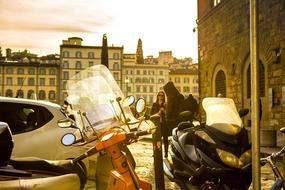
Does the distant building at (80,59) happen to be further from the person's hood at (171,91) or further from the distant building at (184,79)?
the person's hood at (171,91)

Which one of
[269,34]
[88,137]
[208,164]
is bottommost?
[208,164]

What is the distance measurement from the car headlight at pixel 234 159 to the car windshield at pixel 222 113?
28cm

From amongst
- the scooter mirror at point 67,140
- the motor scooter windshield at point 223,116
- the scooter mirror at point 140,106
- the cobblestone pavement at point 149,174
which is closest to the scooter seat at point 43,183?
the scooter mirror at point 67,140

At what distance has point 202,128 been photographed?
492cm

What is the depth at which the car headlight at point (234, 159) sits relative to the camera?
4.48 m

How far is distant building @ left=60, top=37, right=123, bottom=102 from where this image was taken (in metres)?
106

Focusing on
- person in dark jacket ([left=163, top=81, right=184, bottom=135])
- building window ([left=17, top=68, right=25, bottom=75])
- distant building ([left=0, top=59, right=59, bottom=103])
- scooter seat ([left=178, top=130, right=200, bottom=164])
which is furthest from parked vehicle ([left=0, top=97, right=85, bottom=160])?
Result: building window ([left=17, top=68, right=25, bottom=75])

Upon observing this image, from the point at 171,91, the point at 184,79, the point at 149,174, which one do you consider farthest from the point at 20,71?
the point at 149,174

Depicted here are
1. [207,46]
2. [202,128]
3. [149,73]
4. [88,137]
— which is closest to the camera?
[88,137]

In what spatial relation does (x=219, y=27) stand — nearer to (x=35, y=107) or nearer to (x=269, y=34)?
(x=269, y=34)

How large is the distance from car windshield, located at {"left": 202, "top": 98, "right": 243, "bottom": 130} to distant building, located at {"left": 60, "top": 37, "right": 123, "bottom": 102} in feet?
332

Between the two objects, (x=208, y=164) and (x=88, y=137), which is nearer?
(x=88, y=137)

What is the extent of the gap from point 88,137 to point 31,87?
107 meters

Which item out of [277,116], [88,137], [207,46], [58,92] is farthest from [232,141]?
[58,92]
